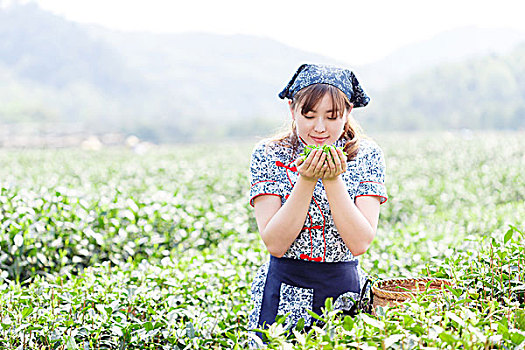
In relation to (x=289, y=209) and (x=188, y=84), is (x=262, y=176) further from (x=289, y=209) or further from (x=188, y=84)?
(x=188, y=84)

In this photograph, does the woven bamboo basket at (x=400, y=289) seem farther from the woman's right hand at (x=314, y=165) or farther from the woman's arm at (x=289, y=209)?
the woman's right hand at (x=314, y=165)

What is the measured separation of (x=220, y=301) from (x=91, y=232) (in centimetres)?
141

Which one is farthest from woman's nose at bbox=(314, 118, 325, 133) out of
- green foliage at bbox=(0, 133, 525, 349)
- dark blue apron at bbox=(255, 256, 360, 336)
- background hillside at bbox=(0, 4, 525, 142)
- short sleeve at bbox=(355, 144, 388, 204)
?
background hillside at bbox=(0, 4, 525, 142)

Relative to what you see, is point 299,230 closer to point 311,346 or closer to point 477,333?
point 311,346

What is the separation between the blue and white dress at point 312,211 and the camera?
1.91m

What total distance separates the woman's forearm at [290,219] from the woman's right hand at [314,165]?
5 cm

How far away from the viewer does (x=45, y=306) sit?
2.76 meters

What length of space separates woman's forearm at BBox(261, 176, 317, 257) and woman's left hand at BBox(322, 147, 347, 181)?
0.08 metres

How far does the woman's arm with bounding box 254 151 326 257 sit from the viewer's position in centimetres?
163

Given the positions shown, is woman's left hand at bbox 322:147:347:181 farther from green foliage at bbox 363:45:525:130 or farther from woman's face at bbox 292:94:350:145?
green foliage at bbox 363:45:525:130

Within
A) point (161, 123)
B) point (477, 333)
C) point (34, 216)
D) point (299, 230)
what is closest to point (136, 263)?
point (34, 216)

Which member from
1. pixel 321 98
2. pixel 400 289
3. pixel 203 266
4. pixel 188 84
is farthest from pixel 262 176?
pixel 188 84

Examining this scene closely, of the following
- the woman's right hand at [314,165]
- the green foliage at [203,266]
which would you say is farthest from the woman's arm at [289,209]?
the green foliage at [203,266]

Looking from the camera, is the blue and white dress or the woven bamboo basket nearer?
the woven bamboo basket
